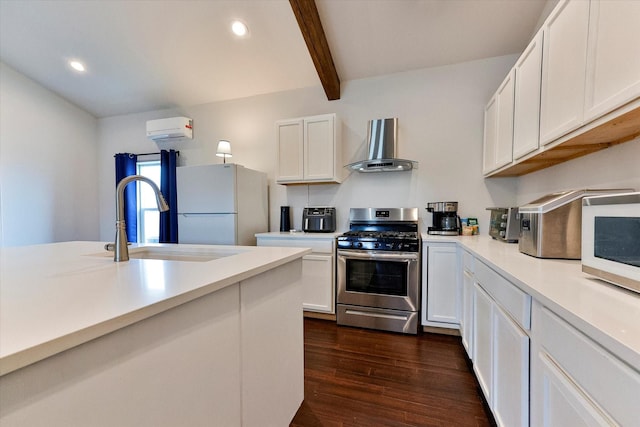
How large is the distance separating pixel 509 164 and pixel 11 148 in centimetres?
591

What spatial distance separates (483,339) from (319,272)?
158 cm

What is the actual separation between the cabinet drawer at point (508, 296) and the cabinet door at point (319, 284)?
1.49 meters

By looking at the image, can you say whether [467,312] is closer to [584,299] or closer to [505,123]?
[584,299]

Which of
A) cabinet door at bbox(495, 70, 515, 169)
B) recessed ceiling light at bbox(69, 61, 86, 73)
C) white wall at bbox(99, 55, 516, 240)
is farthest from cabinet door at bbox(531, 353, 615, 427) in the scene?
recessed ceiling light at bbox(69, 61, 86, 73)

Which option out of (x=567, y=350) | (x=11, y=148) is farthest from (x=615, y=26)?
(x=11, y=148)

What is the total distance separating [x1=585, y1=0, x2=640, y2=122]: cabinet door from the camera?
980mm

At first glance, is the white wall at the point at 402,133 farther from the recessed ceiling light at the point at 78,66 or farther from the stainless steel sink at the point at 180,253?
the stainless steel sink at the point at 180,253

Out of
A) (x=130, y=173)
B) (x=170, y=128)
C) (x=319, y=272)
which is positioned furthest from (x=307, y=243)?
(x=130, y=173)

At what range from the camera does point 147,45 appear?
309 cm

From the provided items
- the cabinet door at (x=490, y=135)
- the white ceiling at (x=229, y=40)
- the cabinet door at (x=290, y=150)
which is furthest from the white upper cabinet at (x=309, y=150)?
the cabinet door at (x=490, y=135)

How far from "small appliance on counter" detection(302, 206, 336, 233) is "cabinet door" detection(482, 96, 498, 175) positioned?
1692 millimetres

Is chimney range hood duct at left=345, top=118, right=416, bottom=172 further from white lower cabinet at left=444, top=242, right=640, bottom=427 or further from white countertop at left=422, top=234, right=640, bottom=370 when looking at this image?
white countertop at left=422, top=234, right=640, bottom=370

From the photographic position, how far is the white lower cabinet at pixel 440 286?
2.37 m

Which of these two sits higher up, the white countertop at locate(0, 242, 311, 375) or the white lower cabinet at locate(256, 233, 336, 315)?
the white countertop at locate(0, 242, 311, 375)
